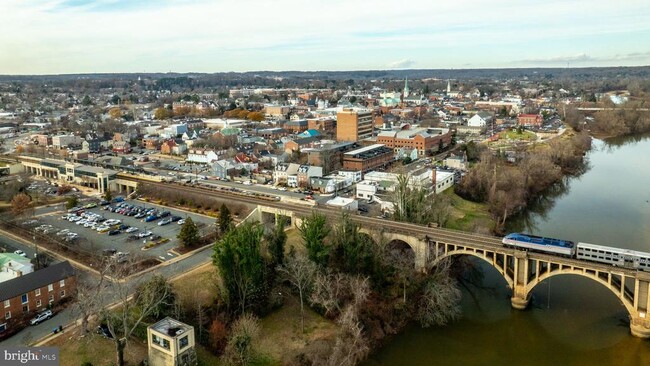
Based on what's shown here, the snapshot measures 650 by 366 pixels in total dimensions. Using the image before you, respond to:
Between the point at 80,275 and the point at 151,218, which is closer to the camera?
the point at 80,275

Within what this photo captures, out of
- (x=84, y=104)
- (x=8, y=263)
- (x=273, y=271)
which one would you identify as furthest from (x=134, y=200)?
(x=84, y=104)

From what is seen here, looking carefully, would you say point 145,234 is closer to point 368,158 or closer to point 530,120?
point 368,158

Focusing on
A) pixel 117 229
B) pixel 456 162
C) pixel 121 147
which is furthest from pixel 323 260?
pixel 121 147

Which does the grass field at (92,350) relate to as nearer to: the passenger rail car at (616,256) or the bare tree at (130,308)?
the bare tree at (130,308)

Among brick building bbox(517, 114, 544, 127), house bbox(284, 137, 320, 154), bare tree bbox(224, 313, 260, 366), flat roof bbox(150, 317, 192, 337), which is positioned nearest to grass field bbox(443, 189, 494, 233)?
bare tree bbox(224, 313, 260, 366)

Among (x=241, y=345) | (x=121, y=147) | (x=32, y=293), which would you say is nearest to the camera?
(x=241, y=345)

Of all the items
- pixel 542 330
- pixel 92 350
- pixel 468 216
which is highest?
pixel 92 350
